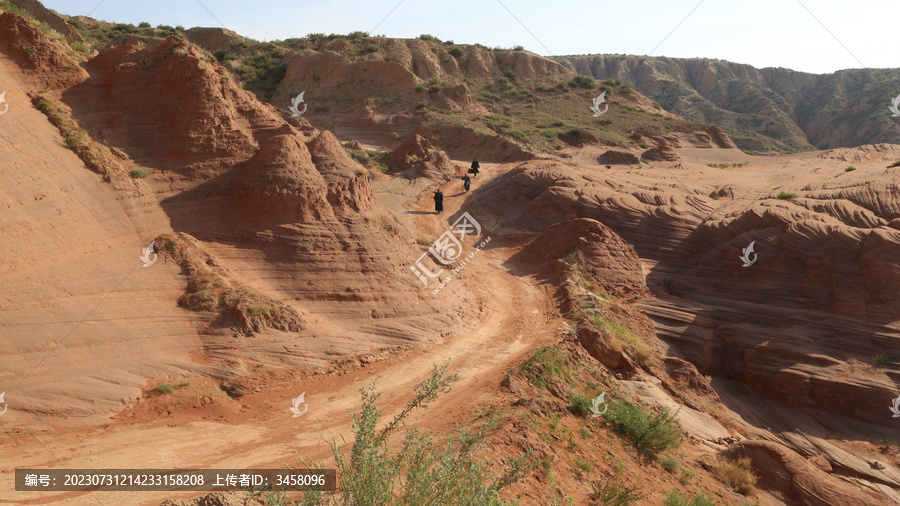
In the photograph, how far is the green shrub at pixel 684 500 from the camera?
7.77 m

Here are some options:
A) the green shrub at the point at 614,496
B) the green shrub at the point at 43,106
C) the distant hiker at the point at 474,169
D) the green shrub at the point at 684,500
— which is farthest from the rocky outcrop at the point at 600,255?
the green shrub at the point at 43,106

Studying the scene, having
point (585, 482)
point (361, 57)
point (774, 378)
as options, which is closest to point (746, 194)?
point (774, 378)

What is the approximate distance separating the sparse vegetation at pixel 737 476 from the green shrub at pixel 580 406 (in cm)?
264

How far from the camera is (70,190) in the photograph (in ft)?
32.1

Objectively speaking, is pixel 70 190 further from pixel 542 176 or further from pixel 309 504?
pixel 542 176

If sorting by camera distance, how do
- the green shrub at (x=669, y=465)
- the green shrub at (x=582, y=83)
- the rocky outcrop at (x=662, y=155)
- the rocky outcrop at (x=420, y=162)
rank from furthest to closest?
1. the green shrub at (x=582, y=83)
2. the rocky outcrop at (x=662, y=155)
3. the rocky outcrop at (x=420, y=162)
4. the green shrub at (x=669, y=465)

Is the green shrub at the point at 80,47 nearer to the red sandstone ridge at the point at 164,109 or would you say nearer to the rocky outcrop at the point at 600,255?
the red sandstone ridge at the point at 164,109

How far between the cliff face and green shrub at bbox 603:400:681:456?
59594 millimetres

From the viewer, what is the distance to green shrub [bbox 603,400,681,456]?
9.66 meters

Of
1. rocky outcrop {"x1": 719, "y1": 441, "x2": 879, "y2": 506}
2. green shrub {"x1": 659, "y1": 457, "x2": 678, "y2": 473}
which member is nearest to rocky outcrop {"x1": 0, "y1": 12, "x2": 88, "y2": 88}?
green shrub {"x1": 659, "y1": 457, "x2": 678, "y2": 473}

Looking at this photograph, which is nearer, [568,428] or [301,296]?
Answer: [568,428]

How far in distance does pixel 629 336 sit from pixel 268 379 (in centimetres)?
884

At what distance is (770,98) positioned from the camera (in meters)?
78.4

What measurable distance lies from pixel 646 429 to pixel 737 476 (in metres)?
1.91
